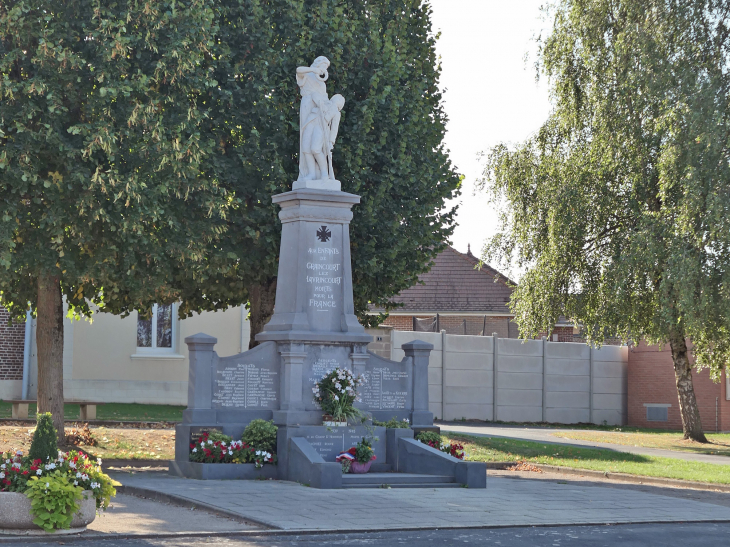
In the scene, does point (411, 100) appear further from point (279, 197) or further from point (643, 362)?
point (643, 362)

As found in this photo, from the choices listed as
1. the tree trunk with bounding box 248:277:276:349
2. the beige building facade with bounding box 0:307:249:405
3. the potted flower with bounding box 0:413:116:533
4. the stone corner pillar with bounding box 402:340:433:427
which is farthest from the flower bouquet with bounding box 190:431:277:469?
the beige building facade with bounding box 0:307:249:405

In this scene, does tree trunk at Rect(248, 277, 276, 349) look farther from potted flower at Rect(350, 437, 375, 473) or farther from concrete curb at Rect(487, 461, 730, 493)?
potted flower at Rect(350, 437, 375, 473)

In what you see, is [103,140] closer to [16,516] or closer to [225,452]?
[225,452]

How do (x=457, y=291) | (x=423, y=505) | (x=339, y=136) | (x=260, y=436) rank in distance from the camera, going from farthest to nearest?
(x=457, y=291) → (x=339, y=136) → (x=260, y=436) → (x=423, y=505)

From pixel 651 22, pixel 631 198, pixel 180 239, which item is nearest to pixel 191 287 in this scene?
pixel 180 239

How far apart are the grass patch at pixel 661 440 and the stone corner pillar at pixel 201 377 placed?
13.4 metres

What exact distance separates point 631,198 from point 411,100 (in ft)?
24.9

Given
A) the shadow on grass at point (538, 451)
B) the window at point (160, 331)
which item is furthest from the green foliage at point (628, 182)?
the window at point (160, 331)

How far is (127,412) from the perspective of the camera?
29.8 meters

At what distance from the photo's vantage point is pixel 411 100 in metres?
19.9

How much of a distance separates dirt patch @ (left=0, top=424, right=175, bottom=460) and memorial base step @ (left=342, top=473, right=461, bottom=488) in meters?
5.58

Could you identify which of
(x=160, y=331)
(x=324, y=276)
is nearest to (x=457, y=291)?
(x=160, y=331)

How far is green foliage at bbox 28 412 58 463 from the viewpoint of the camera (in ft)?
32.5

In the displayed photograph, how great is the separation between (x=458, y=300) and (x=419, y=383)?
23.7m
